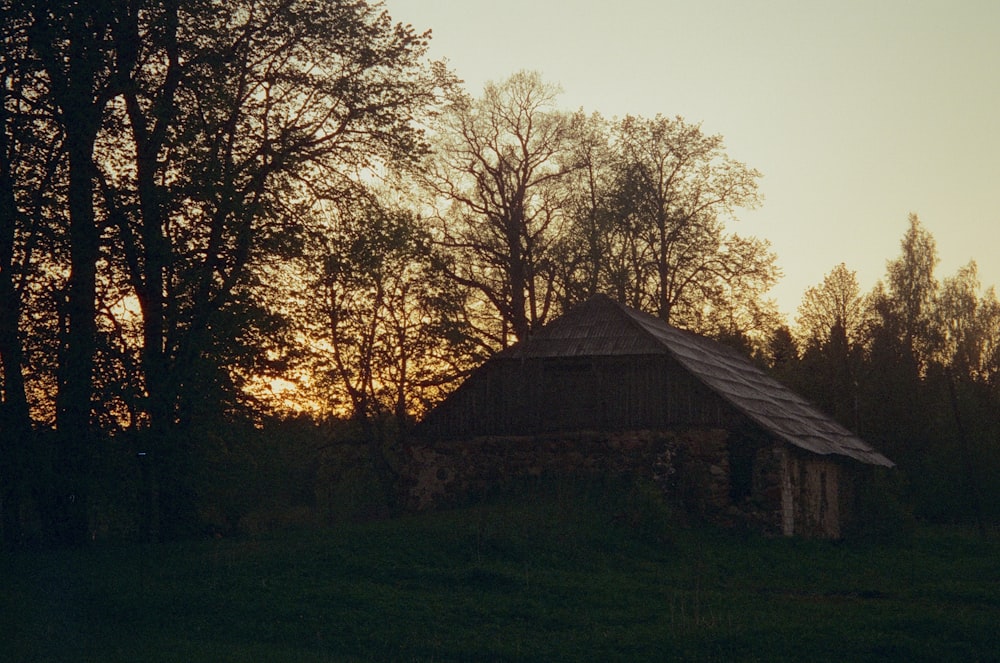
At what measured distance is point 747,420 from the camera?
26.3 m

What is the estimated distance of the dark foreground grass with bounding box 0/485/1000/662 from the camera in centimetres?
1418

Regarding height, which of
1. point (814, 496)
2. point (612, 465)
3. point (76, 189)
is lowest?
point (814, 496)

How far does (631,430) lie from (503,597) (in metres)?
10.7

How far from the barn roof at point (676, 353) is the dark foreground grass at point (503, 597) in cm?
418

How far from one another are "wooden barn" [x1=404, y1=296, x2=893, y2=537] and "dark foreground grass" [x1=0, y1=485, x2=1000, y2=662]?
Result: 6.59 ft

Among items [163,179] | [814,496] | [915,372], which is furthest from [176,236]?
[915,372]

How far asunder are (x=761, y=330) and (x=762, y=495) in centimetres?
2277

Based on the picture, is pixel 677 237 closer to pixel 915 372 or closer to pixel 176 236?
pixel 915 372

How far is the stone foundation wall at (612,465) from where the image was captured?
26.0 m

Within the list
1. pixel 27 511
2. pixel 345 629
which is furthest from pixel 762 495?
pixel 27 511

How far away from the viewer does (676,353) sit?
1110 inches

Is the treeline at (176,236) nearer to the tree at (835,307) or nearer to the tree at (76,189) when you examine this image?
the tree at (76,189)

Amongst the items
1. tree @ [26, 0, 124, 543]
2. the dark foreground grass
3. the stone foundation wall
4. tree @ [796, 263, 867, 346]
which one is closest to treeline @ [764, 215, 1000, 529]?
tree @ [796, 263, 867, 346]

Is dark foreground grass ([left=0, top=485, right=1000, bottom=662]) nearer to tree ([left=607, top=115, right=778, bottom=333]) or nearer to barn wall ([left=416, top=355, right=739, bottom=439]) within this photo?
barn wall ([left=416, top=355, right=739, bottom=439])
